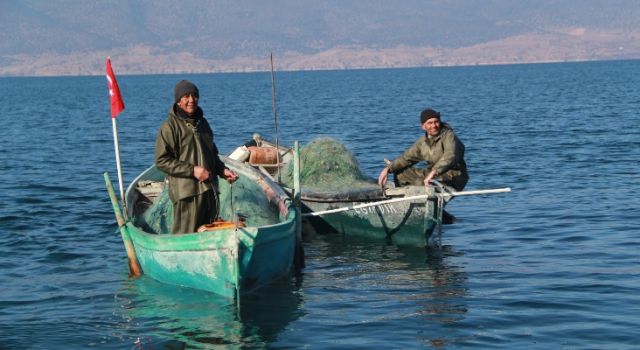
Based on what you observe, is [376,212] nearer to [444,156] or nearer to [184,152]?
[444,156]

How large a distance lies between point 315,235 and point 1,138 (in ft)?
95.1

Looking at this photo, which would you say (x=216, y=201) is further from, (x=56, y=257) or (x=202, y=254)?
(x=56, y=257)

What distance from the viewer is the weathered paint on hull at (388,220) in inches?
623

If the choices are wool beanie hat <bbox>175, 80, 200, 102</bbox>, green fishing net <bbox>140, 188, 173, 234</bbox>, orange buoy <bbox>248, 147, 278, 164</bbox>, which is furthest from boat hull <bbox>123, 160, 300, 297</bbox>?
orange buoy <bbox>248, 147, 278, 164</bbox>

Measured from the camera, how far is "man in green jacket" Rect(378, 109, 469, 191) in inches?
611

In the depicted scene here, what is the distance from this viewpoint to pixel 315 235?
17359mm

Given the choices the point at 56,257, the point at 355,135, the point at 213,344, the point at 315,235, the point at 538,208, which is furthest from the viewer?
the point at 355,135

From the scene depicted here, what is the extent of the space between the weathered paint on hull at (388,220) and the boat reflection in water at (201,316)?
2831 mm

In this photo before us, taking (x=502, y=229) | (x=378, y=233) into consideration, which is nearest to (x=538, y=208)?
(x=502, y=229)

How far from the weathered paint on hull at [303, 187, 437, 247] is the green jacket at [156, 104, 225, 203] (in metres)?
4.35

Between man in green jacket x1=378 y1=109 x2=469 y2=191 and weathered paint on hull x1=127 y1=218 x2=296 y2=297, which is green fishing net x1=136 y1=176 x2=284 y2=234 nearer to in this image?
weathered paint on hull x1=127 y1=218 x2=296 y2=297

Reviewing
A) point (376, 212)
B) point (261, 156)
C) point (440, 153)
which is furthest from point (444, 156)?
point (261, 156)

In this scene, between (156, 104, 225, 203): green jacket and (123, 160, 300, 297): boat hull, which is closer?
(123, 160, 300, 297): boat hull

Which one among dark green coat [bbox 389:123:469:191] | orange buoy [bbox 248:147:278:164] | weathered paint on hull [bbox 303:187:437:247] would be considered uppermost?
dark green coat [bbox 389:123:469:191]
